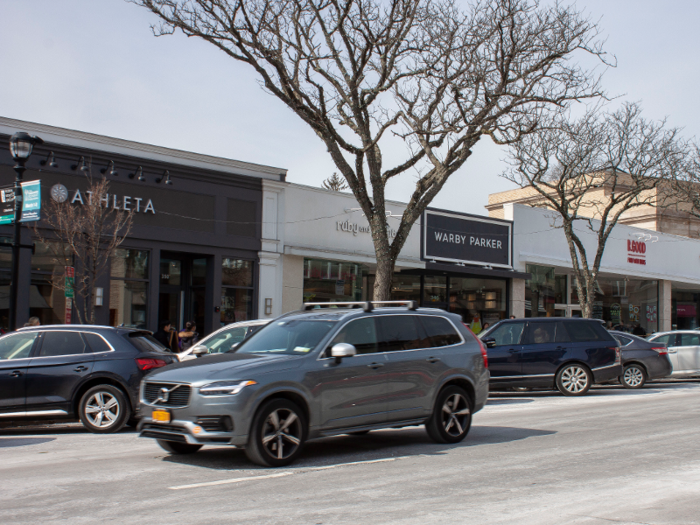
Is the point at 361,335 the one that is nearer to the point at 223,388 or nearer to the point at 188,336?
the point at 223,388

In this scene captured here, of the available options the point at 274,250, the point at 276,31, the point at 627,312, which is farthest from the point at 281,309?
the point at 627,312

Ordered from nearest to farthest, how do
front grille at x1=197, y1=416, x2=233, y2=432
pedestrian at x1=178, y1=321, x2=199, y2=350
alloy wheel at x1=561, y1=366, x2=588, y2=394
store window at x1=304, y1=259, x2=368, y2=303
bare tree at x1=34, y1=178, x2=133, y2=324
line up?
front grille at x1=197, y1=416, x2=233, y2=432 < alloy wheel at x1=561, y1=366, x2=588, y2=394 < bare tree at x1=34, y1=178, x2=133, y2=324 < pedestrian at x1=178, y1=321, x2=199, y2=350 < store window at x1=304, y1=259, x2=368, y2=303

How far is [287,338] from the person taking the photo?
8.47 metres

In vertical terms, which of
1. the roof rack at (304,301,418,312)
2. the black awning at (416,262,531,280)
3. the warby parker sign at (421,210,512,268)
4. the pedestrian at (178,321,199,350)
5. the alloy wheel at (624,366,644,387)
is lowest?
the alloy wheel at (624,366,644,387)

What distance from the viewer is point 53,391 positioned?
34.9 ft

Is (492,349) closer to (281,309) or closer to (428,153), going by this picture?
(428,153)

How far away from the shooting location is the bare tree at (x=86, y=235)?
56.3 ft

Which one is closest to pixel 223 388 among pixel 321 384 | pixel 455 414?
pixel 321 384

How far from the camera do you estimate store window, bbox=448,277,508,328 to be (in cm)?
2895

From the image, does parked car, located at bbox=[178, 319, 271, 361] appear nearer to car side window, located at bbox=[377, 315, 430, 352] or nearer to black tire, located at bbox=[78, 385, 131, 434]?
black tire, located at bbox=[78, 385, 131, 434]

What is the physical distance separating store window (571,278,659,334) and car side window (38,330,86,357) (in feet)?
98.6

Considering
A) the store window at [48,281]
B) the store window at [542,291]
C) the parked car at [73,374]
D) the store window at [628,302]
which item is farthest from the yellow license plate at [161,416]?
the store window at [628,302]

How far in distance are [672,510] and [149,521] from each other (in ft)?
13.4

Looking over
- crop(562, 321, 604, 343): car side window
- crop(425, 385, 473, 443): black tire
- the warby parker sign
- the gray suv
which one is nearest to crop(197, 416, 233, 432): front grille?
the gray suv
